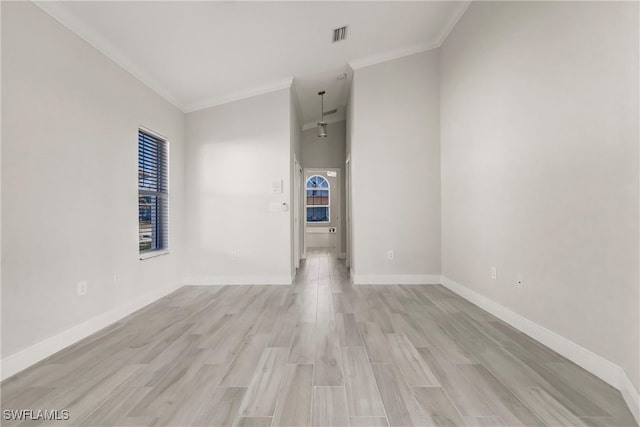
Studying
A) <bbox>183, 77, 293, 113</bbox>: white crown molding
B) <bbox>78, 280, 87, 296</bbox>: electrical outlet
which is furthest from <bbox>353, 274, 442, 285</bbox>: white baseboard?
<bbox>78, 280, 87, 296</bbox>: electrical outlet

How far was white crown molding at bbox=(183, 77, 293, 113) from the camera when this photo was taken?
439 centimetres

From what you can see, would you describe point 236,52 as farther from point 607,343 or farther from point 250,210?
point 607,343

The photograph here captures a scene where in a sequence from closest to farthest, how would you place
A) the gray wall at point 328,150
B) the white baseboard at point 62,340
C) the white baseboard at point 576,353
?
the white baseboard at point 576,353 → the white baseboard at point 62,340 → the gray wall at point 328,150

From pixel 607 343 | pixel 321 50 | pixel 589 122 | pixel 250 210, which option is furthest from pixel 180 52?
pixel 607 343

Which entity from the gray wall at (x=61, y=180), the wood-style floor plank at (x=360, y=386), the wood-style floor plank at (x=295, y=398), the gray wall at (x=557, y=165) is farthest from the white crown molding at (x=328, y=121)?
the wood-style floor plank at (x=295, y=398)

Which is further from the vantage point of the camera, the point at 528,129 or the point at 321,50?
the point at 321,50

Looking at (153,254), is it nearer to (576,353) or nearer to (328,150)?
(576,353)

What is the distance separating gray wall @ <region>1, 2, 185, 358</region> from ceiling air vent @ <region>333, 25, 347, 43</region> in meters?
2.38

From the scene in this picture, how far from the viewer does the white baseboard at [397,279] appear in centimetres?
435

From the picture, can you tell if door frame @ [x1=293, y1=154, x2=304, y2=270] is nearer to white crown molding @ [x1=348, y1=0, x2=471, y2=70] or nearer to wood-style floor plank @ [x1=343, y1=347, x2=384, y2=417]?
white crown molding @ [x1=348, y1=0, x2=471, y2=70]

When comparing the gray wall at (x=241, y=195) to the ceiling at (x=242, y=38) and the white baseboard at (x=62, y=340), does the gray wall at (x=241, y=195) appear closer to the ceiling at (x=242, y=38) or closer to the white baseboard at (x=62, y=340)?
the ceiling at (x=242, y=38)

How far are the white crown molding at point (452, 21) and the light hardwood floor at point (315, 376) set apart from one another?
3.54 m

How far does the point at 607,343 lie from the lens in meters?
1.79

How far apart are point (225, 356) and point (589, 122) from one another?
9.68 ft
